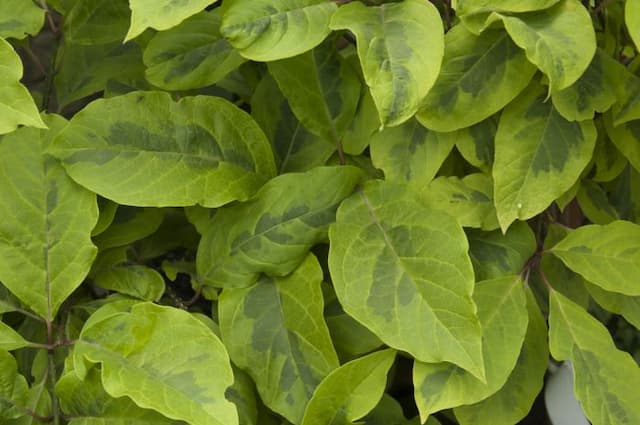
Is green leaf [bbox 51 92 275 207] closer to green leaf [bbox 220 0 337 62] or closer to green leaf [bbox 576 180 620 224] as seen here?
green leaf [bbox 220 0 337 62]

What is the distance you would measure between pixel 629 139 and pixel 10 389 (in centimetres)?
66

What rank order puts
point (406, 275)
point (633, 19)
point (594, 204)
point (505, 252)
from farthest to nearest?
1. point (594, 204)
2. point (505, 252)
3. point (406, 275)
4. point (633, 19)

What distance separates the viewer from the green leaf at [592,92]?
2.74 feet

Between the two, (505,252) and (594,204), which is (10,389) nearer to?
(505,252)

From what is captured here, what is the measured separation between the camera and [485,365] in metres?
0.82

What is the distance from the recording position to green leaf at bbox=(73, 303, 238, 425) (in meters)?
0.72

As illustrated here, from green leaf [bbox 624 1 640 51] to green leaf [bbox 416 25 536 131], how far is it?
133 mm

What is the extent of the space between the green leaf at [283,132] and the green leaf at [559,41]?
290 mm

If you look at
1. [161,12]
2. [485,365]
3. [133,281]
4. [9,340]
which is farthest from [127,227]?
[485,365]

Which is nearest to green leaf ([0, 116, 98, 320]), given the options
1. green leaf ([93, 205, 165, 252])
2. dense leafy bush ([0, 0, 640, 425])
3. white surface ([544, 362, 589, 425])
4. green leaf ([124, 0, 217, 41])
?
dense leafy bush ([0, 0, 640, 425])

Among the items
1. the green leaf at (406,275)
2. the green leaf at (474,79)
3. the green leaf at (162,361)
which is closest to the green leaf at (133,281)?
the green leaf at (162,361)

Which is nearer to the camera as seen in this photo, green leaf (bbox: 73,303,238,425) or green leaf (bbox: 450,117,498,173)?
green leaf (bbox: 73,303,238,425)

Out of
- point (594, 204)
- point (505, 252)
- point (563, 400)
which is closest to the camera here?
point (505, 252)

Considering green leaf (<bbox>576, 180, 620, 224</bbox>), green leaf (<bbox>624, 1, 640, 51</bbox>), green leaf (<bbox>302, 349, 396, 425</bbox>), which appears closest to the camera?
green leaf (<bbox>624, 1, 640, 51</bbox>)
